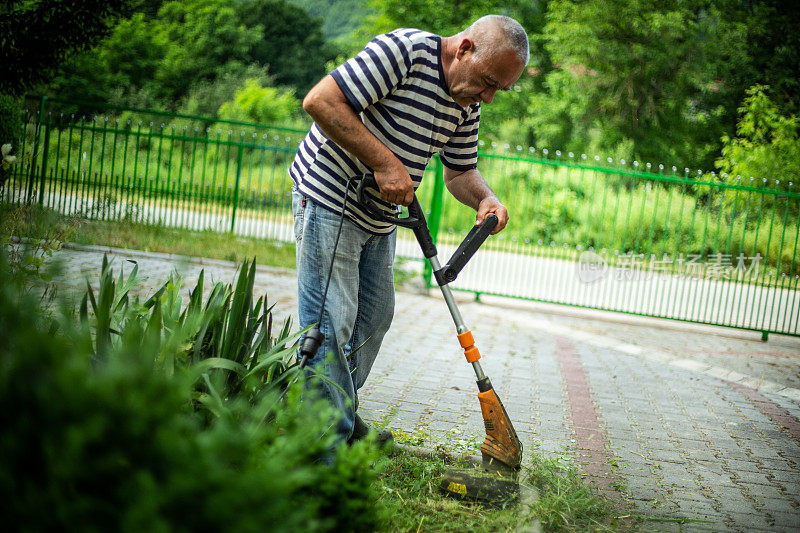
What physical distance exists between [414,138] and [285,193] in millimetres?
9285

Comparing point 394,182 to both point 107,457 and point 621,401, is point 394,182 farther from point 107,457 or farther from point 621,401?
point 621,401

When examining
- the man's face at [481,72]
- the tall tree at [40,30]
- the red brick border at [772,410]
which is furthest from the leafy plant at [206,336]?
the tall tree at [40,30]

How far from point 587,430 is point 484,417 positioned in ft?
5.26

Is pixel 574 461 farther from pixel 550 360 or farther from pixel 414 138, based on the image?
pixel 550 360

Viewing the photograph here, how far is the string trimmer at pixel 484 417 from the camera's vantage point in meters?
2.77

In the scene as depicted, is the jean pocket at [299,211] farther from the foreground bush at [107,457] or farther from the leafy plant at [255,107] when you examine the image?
the leafy plant at [255,107]

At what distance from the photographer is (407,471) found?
3.07 m

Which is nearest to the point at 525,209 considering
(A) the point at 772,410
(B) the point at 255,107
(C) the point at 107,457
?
(A) the point at 772,410

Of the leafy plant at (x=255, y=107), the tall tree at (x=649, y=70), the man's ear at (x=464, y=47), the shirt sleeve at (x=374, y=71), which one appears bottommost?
the shirt sleeve at (x=374, y=71)

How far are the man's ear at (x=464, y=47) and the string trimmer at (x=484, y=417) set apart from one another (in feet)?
1.98

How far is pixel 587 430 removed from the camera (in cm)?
423

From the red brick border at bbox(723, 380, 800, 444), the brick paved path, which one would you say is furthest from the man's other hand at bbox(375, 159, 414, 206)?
the red brick border at bbox(723, 380, 800, 444)

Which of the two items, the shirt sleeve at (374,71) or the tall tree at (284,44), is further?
the tall tree at (284,44)

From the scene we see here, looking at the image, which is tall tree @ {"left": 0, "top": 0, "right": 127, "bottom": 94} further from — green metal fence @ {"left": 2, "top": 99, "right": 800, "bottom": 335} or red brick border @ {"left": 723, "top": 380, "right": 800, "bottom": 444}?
red brick border @ {"left": 723, "top": 380, "right": 800, "bottom": 444}
